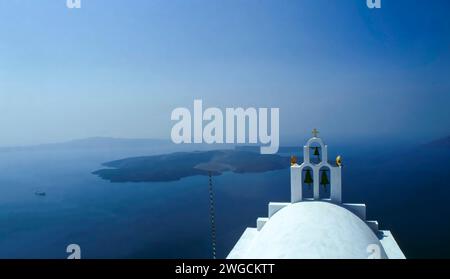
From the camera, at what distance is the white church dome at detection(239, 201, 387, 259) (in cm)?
793

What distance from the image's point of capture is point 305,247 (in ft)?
26.5

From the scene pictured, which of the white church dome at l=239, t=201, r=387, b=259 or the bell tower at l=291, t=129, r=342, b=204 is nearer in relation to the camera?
the white church dome at l=239, t=201, r=387, b=259

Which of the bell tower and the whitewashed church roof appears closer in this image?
the whitewashed church roof

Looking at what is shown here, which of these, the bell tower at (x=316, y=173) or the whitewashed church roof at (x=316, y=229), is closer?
the whitewashed church roof at (x=316, y=229)

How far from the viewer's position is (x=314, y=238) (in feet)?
27.8

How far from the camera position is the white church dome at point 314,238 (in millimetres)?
7934

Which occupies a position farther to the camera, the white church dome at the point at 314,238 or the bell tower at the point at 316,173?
the bell tower at the point at 316,173

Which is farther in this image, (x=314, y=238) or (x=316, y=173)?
(x=316, y=173)
